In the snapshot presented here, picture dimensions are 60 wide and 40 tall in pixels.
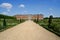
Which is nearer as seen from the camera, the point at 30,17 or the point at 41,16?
the point at 41,16

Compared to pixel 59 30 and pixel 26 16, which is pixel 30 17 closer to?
pixel 26 16

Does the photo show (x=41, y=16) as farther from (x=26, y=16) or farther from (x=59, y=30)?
(x=59, y=30)

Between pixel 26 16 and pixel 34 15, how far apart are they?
581 cm

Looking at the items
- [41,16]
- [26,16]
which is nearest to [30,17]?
[26,16]

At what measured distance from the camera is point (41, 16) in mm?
78938

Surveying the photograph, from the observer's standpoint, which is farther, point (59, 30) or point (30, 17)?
point (30, 17)

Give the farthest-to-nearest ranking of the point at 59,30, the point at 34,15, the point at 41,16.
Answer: the point at 34,15 < the point at 41,16 < the point at 59,30

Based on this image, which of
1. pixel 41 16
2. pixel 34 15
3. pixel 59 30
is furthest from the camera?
pixel 34 15

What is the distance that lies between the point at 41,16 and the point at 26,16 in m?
13.2

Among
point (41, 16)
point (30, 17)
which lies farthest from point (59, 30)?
point (30, 17)

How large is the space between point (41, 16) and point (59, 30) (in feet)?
228

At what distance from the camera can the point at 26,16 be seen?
87688 millimetres

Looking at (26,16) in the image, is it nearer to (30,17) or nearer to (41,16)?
(30,17)

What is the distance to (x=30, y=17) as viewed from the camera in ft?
284
